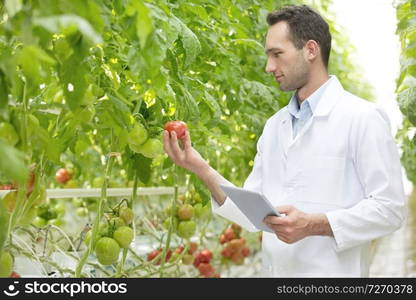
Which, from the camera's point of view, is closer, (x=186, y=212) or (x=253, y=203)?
(x=253, y=203)

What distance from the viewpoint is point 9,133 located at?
4.23 feet

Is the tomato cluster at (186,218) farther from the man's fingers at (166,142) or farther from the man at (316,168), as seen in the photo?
the man's fingers at (166,142)

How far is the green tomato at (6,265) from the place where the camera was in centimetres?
177

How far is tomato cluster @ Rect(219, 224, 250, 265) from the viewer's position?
3.84 meters

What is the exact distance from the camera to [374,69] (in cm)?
830

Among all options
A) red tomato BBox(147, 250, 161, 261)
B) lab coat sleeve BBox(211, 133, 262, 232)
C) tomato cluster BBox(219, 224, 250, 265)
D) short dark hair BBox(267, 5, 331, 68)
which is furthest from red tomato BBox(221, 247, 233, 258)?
short dark hair BBox(267, 5, 331, 68)

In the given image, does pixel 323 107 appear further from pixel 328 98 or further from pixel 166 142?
pixel 166 142

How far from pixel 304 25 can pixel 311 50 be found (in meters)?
0.08

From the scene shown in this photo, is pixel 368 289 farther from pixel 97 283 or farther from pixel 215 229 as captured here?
pixel 215 229

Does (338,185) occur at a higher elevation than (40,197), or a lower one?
higher

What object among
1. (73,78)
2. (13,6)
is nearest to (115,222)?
(73,78)

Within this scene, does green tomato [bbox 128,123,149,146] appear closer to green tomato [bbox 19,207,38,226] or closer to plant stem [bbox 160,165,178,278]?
green tomato [bbox 19,207,38,226]

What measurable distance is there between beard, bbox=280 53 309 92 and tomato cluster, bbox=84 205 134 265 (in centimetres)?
64

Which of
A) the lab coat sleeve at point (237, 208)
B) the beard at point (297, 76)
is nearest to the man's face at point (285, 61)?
the beard at point (297, 76)
